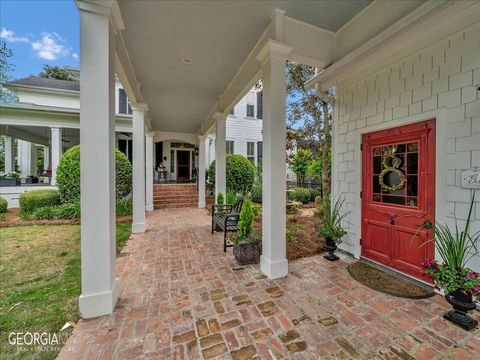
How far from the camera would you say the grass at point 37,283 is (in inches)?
82.4

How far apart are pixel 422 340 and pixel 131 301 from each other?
3.05 m

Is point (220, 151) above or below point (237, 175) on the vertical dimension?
above

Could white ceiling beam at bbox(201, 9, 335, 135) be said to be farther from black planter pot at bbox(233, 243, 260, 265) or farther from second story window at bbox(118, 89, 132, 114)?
second story window at bbox(118, 89, 132, 114)

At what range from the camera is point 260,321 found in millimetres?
2148

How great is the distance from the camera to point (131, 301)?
8.24 ft

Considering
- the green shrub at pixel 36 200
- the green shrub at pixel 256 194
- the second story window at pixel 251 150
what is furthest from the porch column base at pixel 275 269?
the second story window at pixel 251 150

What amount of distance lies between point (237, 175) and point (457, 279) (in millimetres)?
9063

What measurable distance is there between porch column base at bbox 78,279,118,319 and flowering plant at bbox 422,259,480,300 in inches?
140

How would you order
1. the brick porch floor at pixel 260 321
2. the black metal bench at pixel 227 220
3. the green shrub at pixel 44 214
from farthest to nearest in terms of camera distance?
the green shrub at pixel 44 214 < the black metal bench at pixel 227 220 < the brick porch floor at pixel 260 321

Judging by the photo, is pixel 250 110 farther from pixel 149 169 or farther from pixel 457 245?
pixel 457 245

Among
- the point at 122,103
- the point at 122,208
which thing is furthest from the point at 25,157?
the point at 122,208

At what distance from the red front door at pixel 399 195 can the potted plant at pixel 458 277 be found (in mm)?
436

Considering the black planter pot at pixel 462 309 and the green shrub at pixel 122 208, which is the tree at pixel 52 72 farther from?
the black planter pot at pixel 462 309

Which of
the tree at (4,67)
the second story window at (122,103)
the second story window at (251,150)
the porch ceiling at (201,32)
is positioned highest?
the tree at (4,67)
